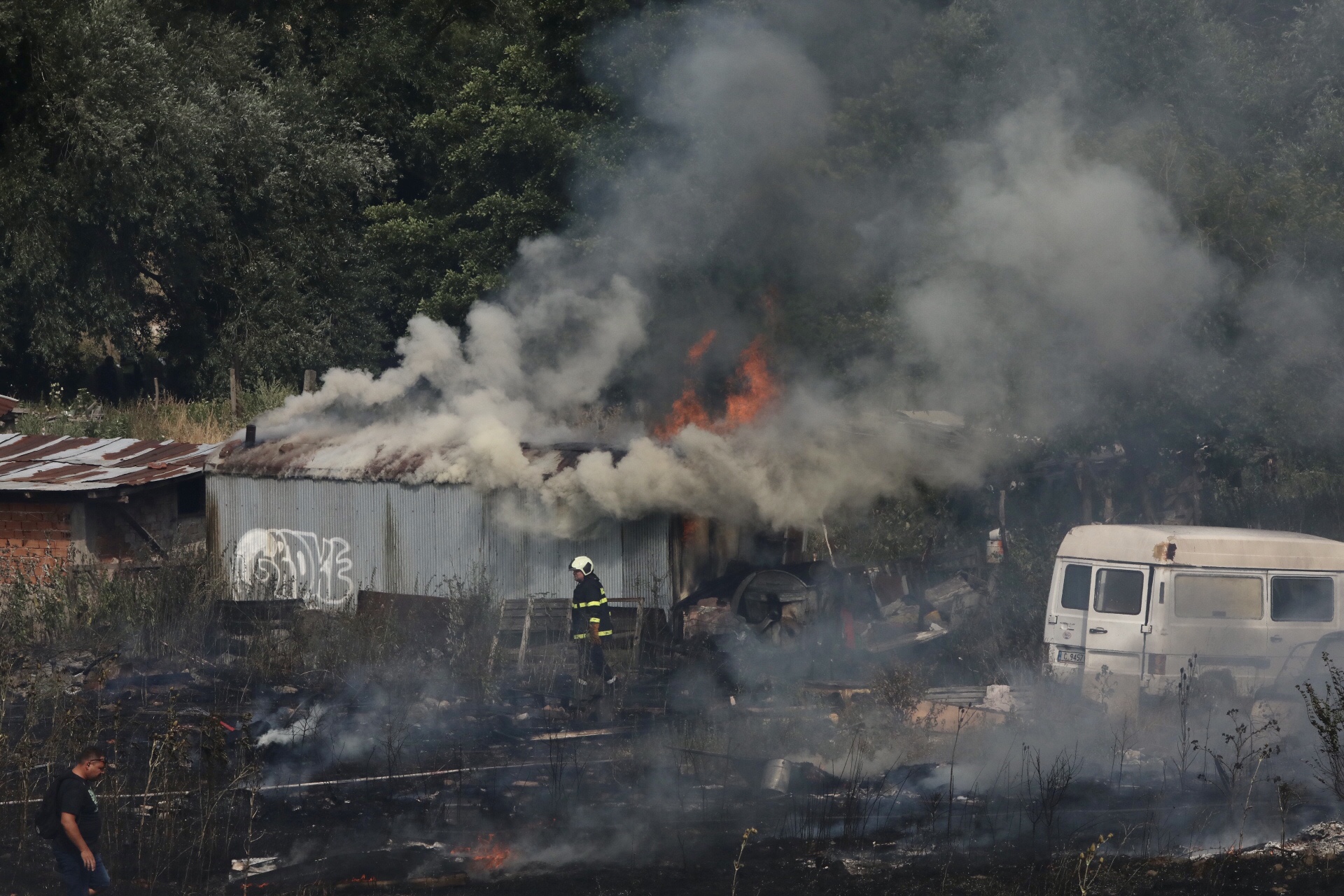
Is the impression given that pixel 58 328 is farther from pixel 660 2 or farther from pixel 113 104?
pixel 660 2

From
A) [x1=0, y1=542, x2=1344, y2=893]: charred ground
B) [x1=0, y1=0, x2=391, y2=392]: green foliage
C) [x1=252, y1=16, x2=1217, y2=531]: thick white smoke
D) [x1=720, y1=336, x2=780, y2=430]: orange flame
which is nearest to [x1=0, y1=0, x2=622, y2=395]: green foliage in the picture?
[x1=0, y1=0, x2=391, y2=392]: green foliage

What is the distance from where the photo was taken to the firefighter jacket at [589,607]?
13461 millimetres

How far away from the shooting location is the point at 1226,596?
39.1 ft

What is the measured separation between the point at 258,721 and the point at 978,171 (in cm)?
1105

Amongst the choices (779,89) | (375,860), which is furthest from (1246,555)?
(779,89)

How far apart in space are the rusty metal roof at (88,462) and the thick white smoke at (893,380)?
1.40m

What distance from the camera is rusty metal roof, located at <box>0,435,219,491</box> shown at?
16281mm

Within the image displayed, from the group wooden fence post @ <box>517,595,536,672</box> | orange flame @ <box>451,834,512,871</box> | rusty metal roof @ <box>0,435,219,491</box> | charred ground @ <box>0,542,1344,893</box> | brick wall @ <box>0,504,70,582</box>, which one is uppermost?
rusty metal roof @ <box>0,435,219,491</box>

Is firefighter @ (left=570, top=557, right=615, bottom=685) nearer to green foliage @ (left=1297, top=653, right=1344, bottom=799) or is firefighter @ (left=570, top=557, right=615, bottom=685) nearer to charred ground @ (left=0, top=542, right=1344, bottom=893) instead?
charred ground @ (left=0, top=542, right=1344, bottom=893)

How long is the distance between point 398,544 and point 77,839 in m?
9.25

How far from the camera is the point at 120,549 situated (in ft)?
56.5

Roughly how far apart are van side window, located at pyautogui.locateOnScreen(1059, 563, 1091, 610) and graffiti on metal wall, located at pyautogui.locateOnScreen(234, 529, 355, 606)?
9235 millimetres

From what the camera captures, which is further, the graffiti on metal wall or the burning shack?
the graffiti on metal wall

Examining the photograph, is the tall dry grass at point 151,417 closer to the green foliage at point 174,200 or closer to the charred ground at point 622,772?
the green foliage at point 174,200
